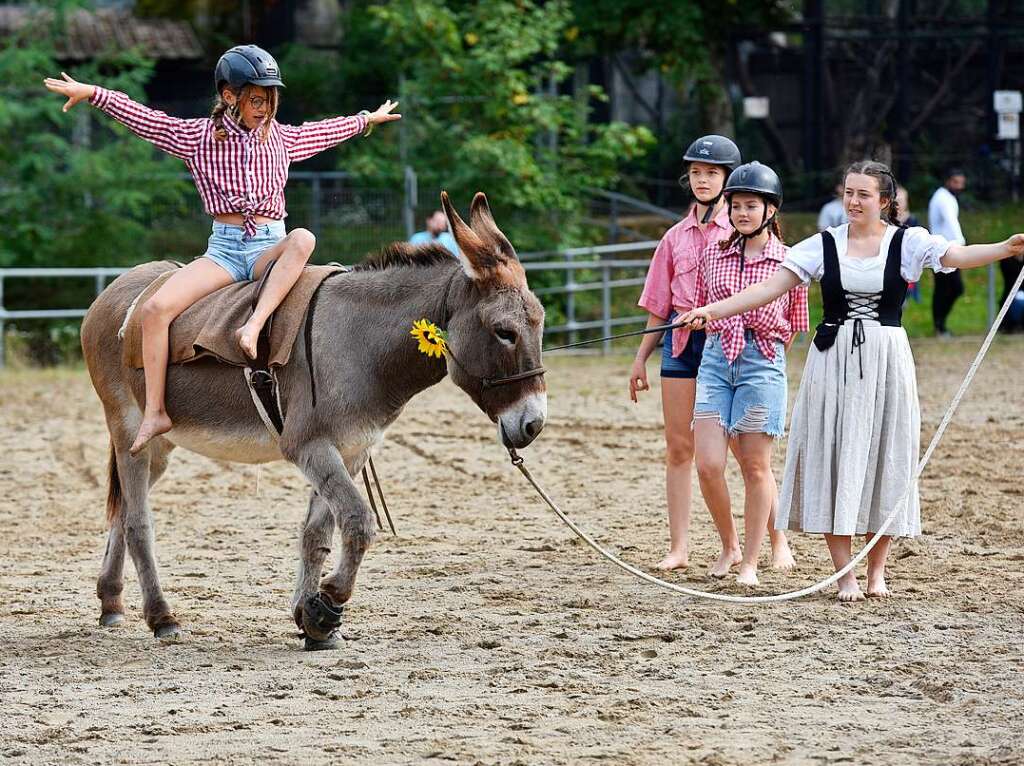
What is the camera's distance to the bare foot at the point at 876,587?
6.79 meters

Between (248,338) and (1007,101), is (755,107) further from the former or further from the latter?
(248,338)

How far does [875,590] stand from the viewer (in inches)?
267

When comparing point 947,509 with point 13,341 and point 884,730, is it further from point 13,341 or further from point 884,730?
point 13,341

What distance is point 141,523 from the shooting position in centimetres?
665

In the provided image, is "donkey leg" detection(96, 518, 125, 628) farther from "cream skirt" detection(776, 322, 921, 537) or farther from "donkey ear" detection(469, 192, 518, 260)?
Answer: "cream skirt" detection(776, 322, 921, 537)

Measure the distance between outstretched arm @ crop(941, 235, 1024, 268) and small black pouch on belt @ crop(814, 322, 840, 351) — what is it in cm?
57

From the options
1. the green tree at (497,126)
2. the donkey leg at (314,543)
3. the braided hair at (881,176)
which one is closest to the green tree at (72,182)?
the green tree at (497,126)

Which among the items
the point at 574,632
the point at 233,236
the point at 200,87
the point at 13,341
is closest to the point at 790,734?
the point at 574,632

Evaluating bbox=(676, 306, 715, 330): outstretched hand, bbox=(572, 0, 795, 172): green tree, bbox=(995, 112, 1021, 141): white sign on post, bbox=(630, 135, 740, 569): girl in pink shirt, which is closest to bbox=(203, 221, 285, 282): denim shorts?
bbox=(676, 306, 715, 330): outstretched hand

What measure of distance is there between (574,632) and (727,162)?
2.47 metres

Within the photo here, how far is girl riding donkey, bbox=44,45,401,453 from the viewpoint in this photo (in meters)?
6.18

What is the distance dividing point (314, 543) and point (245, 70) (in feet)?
6.54

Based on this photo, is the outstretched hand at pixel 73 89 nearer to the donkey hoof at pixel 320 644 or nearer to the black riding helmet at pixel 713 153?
the donkey hoof at pixel 320 644

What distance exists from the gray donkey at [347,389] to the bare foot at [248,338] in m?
0.23
